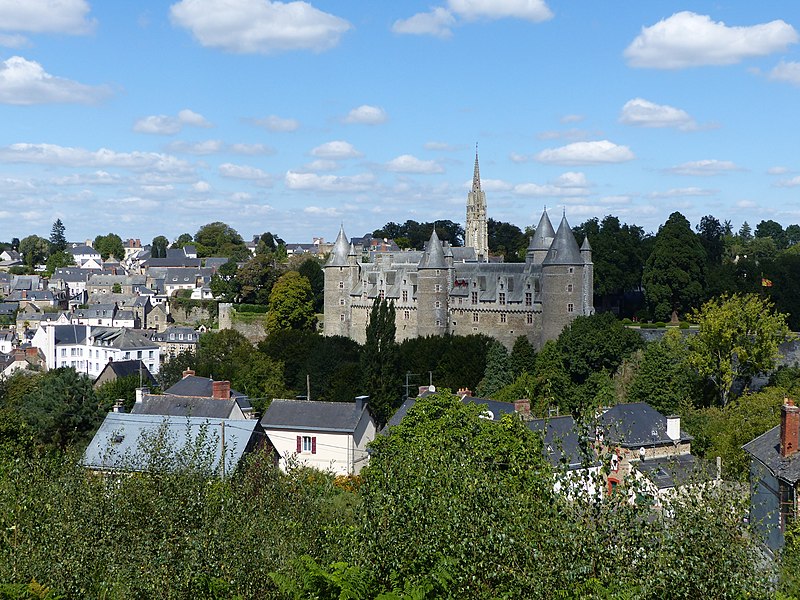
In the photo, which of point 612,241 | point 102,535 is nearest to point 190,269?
point 612,241

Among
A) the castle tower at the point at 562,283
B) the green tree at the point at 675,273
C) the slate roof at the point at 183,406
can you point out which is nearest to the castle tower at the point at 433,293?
the castle tower at the point at 562,283

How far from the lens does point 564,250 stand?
50.5 meters

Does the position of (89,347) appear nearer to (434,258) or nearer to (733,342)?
(434,258)

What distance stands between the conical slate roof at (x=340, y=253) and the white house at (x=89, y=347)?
22.7 m

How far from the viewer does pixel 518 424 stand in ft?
78.4

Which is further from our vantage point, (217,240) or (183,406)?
(217,240)

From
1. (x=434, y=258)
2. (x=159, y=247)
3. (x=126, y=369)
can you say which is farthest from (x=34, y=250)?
(x=434, y=258)

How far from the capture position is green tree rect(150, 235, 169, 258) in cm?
13949

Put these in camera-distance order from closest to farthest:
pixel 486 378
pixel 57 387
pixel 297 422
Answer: pixel 297 422, pixel 57 387, pixel 486 378

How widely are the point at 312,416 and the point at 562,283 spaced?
19417mm

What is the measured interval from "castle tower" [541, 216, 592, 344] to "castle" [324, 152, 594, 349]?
5 cm

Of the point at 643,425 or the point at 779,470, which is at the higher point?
the point at 779,470

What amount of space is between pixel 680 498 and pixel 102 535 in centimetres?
838

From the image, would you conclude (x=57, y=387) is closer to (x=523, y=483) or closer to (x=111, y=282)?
(x=523, y=483)
